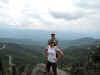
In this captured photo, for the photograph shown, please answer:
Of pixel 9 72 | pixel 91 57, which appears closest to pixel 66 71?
pixel 91 57

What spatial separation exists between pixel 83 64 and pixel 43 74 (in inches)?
112

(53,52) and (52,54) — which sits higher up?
(53,52)

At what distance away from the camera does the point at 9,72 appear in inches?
445

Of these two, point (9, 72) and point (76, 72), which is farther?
point (76, 72)

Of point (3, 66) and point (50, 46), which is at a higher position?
point (50, 46)

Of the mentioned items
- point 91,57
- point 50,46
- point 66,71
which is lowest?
point 66,71

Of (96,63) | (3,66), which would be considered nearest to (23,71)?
(3,66)

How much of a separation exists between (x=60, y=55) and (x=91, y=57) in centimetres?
318

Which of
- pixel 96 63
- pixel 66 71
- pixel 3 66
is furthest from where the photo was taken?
pixel 66 71

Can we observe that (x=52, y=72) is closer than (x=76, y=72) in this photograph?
Yes

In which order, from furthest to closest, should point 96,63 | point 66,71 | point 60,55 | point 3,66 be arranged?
point 66,71 < point 96,63 < point 3,66 < point 60,55

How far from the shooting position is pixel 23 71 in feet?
40.2

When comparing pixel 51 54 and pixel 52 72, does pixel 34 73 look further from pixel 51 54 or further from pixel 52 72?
pixel 51 54

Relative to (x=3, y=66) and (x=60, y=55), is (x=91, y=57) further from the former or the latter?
(x=3, y=66)
